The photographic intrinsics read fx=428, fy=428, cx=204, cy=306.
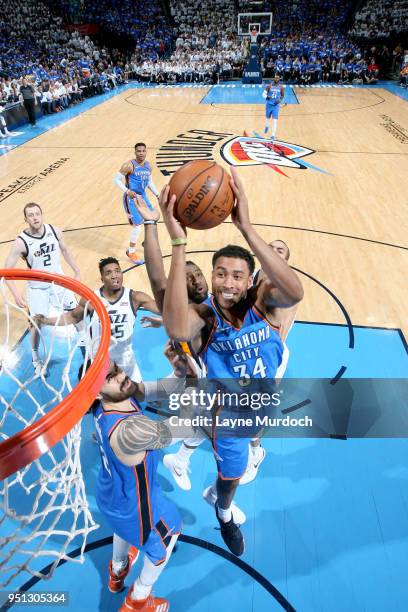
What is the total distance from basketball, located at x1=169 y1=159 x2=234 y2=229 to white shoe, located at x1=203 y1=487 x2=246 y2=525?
2.09 m

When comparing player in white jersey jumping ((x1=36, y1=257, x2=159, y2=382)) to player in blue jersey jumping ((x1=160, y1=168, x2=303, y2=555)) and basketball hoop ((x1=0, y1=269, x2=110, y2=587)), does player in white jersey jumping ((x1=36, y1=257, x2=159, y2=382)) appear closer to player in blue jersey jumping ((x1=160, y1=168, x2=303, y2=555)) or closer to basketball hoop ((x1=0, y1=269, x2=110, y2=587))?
basketball hoop ((x1=0, y1=269, x2=110, y2=587))

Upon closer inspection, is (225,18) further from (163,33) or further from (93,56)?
(93,56)

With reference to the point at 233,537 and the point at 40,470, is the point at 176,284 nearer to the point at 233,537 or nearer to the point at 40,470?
the point at 40,470

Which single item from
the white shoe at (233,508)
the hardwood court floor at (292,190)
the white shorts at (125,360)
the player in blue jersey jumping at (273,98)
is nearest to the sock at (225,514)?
the white shoe at (233,508)

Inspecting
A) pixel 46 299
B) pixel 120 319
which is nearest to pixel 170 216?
pixel 120 319

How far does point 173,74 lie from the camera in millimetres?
24125

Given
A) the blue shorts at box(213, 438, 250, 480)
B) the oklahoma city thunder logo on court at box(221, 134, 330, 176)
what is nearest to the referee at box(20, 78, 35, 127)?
the oklahoma city thunder logo on court at box(221, 134, 330, 176)

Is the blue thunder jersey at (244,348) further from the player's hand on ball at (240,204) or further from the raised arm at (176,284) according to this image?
the player's hand on ball at (240,204)

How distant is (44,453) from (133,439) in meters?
0.56

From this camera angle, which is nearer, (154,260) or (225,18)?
(154,260)

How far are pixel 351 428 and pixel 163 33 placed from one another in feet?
101

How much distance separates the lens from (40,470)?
6.67 feet

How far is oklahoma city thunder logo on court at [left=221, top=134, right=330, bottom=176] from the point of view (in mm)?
10508

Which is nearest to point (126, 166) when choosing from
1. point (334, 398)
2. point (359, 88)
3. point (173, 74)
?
point (334, 398)
